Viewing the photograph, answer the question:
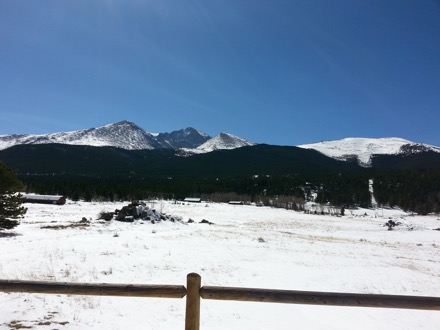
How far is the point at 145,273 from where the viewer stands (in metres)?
15.2

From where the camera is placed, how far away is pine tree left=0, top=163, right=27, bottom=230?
89.0 ft

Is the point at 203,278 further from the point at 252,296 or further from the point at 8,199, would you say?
the point at 8,199

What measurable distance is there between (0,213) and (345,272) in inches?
1014

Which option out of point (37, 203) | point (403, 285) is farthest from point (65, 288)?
point (37, 203)

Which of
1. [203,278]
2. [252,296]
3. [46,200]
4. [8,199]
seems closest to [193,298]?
[252,296]

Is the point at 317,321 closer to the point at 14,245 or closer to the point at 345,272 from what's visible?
the point at 345,272

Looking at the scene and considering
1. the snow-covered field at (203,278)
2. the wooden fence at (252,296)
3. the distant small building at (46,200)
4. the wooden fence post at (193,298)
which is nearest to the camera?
the wooden fence at (252,296)

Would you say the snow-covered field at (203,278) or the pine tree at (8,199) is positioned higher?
the pine tree at (8,199)

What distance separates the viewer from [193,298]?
5438 millimetres

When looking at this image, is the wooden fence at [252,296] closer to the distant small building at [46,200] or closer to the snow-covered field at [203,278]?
the snow-covered field at [203,278]

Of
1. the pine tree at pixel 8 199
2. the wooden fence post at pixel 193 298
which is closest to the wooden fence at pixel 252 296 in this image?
the wooden fence post at pixel 193 298

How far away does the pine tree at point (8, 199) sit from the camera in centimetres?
2714

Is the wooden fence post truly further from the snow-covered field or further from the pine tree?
the pine tree

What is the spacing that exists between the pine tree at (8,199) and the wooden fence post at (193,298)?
27.3 m
